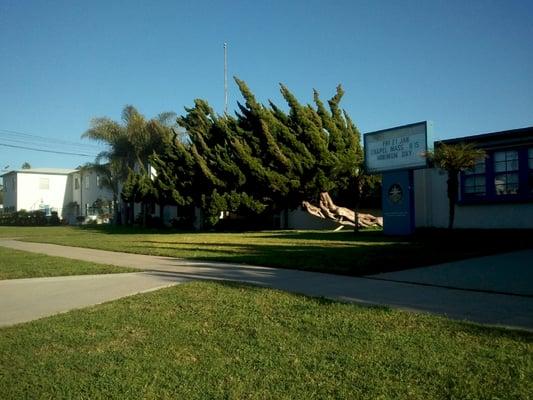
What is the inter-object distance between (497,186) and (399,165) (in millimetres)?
3739

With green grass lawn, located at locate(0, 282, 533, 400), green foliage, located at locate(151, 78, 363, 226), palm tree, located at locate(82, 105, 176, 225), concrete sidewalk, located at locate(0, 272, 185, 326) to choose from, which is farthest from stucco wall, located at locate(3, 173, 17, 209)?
green grass lawn, located at locate(0, 282, 533, 400)

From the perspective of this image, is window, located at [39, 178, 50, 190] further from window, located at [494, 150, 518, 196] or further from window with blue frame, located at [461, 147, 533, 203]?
window, located at [494, 150, 518, 196]

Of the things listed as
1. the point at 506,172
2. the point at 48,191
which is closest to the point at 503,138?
the point at 506,172

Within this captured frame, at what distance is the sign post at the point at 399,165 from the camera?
2066cm

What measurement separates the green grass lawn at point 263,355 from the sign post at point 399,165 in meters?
14.2

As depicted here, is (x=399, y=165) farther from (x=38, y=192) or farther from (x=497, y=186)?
(x=38, y=192)

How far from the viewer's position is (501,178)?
66.7 ft

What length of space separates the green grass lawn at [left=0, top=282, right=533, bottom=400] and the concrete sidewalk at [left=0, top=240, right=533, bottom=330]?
68 centimetres

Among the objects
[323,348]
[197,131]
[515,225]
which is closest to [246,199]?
[197,131]

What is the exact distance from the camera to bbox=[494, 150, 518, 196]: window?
19.9m

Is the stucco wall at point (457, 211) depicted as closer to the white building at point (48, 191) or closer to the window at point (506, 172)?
the window at point (506, 172)

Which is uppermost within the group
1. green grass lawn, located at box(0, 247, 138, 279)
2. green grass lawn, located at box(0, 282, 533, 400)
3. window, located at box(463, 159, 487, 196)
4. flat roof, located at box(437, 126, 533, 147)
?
flat roof, located at box(437, 126, 533, 147)

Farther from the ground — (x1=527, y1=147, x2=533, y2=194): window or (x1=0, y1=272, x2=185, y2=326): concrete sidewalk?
(x1=527, y1=147, x2=533, y2=194): window

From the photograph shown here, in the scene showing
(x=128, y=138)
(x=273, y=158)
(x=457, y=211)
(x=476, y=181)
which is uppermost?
(x=128, y=138)
